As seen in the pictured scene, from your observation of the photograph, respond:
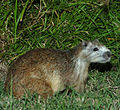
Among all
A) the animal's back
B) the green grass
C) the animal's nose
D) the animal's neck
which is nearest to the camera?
the animal's back

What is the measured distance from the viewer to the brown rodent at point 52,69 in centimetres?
507

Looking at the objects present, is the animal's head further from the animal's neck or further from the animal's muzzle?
the animal's neck

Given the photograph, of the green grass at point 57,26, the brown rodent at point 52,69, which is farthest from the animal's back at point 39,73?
the green grass at point 57,26

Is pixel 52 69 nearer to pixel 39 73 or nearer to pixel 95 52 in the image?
pixel 39 73

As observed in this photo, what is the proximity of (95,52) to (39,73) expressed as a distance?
1.07 m

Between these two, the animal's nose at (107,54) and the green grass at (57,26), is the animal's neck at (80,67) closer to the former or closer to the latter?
the animal's nose at (107,54)

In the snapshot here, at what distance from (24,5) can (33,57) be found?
6.44 ft

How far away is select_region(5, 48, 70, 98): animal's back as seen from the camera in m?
5.05

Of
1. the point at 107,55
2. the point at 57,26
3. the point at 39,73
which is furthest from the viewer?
the point at 57,26

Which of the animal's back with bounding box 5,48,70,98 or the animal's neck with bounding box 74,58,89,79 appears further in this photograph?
the animal's neck with bounding box 74,58,89,79

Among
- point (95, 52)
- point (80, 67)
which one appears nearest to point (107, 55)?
point (95, 52)

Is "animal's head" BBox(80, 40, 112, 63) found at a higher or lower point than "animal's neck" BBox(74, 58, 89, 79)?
higher

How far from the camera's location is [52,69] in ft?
17.5

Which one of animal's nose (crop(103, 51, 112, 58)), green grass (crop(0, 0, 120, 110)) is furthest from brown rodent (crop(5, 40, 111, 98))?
green grass (crop(0, 0, 120, 110))
